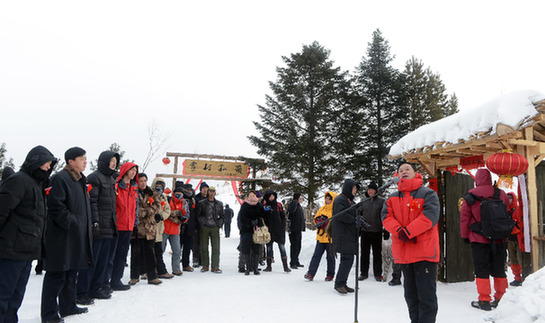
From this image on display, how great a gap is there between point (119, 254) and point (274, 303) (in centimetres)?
272

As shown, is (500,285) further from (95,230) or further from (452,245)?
(95,230)

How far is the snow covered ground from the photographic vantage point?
13.3 feet

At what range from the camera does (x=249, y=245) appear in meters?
7.89

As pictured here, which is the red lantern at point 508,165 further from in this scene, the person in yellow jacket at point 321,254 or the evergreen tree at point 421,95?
the evergreen tree at point 421,95

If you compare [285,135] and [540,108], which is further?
[285,135]

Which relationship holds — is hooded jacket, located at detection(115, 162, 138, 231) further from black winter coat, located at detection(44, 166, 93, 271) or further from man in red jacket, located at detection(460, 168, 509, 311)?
man in red jacket, located at detection(460, 168, 509, 311)

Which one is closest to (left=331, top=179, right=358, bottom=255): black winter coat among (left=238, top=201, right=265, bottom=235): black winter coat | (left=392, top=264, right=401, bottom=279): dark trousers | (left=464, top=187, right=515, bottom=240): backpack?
(left=392, top=264, right=401, bottom=279): dark trousers

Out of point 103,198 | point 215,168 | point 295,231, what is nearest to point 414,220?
point 103,198

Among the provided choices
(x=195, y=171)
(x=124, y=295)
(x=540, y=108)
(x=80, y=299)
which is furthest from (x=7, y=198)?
(x=195, y=171)

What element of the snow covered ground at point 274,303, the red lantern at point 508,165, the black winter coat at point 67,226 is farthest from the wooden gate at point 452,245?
the black winter coat at point 67,226

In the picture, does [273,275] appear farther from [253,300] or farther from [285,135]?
[285,135]

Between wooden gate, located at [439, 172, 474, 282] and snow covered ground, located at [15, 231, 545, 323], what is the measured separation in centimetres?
27

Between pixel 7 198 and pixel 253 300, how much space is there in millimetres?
3565

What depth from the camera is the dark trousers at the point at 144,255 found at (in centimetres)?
633
